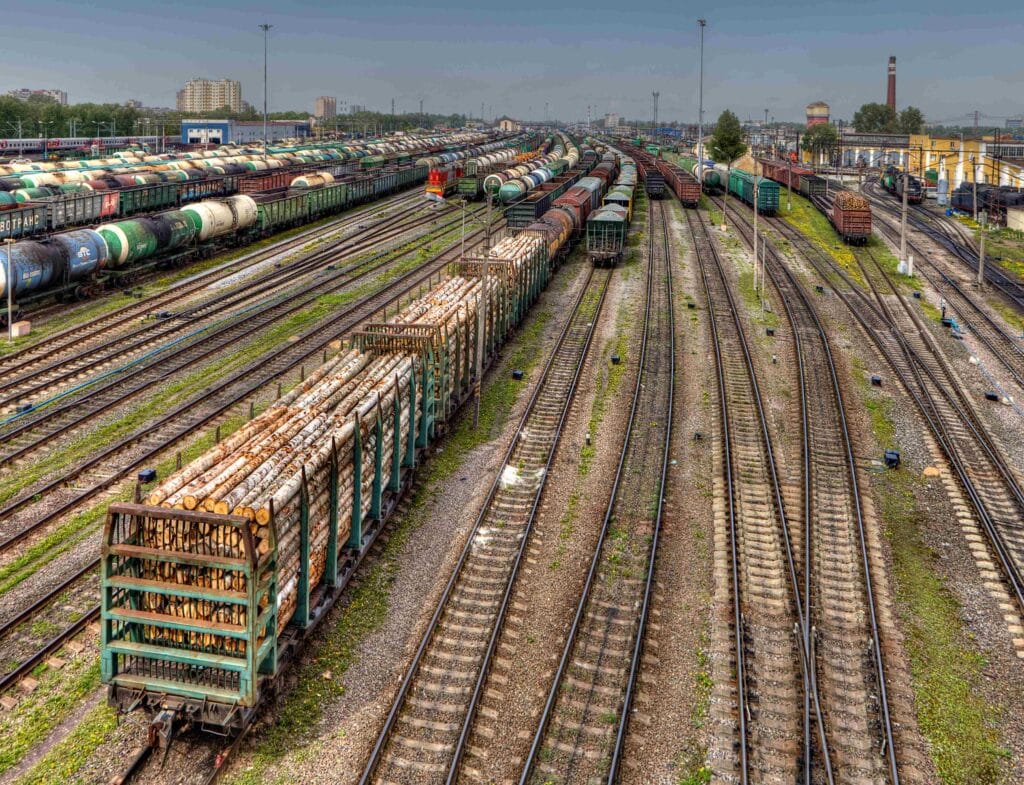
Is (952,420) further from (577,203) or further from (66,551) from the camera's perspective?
(577,203)

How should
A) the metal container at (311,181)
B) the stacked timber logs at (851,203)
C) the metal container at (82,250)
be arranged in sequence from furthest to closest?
the metal container at (311,181), the stacked timber logs at (851,203), the metal container at (82,250)

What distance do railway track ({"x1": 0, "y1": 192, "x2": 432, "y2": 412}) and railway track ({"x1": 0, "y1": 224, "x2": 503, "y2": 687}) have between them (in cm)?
442

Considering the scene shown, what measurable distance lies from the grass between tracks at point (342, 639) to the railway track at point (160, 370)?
26.5 ft

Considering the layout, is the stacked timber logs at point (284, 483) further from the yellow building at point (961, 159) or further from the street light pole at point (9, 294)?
the yellow building at point (961, 159)

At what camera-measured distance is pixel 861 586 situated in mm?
15469

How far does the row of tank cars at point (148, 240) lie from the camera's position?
3148 cm


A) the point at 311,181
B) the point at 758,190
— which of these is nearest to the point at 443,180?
the point at 311,181

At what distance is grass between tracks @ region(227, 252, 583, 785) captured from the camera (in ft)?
35.7

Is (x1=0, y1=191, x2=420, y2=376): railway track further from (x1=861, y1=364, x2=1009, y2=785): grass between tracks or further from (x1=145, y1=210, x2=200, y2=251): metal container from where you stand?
(x1=861, y1=364, x2=1009, y2=785): grass between tracks

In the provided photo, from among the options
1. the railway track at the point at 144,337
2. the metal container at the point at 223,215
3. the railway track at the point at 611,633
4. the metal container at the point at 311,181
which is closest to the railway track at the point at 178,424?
the railway track at the point at 144,337

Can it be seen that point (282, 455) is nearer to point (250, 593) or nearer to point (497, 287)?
point (250, 593)

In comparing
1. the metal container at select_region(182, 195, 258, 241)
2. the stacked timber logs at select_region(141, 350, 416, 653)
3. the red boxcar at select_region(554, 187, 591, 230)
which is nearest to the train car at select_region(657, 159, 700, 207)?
the red boxcar at select_region(554, 187, 591, 230)

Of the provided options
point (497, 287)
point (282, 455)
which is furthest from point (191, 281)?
point (282, 455)

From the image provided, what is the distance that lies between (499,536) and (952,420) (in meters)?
15.2
